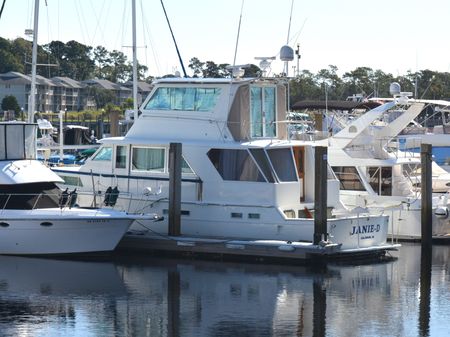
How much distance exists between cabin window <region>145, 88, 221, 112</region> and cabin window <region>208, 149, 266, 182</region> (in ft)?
4.78

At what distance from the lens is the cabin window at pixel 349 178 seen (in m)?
34.3

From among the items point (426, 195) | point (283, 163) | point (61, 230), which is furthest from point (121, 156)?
point (426, 195)

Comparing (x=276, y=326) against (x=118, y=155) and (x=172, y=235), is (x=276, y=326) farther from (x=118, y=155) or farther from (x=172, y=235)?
(x=118, y=155)

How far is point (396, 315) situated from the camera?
76.7 ft

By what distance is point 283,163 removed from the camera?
97.5 feet

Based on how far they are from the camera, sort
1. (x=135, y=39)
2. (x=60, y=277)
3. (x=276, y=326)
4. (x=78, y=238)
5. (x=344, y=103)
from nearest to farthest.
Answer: (x=276, y=326)
(x=60, y=277)
(x=78, y=238)
(x=135, y=39)
(x=344, y=103)

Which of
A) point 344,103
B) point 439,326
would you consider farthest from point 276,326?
point 344,103

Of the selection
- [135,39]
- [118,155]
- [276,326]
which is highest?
[135,39]

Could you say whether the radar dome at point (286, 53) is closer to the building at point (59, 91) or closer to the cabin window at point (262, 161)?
the cabin window at point (262, 161)

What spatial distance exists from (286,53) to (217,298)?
8.54 metres

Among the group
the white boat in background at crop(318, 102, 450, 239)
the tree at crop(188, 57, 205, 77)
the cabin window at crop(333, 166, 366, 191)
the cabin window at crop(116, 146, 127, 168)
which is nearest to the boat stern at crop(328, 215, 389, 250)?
the white boat in background at crop(318, 102, 450, 239)

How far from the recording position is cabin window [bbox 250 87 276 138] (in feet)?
100

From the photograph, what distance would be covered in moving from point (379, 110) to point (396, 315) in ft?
42.4

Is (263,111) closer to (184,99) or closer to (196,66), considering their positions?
(184,99)
